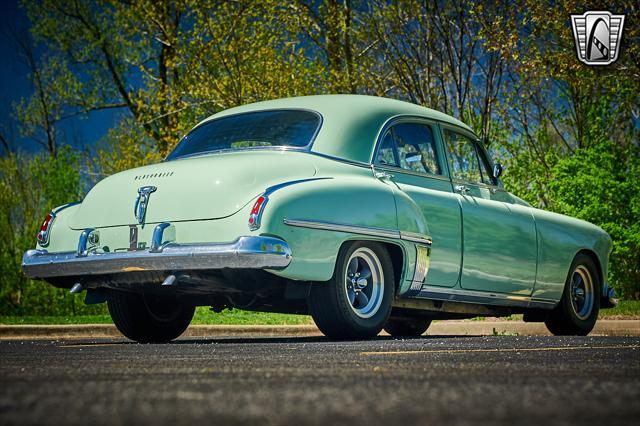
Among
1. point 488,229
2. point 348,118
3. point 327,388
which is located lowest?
point 327,388

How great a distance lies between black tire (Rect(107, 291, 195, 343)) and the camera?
802cm

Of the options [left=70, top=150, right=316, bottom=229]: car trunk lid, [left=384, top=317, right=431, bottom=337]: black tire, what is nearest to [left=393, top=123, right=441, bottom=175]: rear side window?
[left=70, top=150, right=316, bottom=229]: car trunk lid

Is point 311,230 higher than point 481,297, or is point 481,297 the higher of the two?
point 311,230

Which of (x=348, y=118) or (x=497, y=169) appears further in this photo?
(x=497, y=169)

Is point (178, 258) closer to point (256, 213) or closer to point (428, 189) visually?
point (256, 213)

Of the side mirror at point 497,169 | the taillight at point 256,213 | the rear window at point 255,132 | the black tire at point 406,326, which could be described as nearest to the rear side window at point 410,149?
the rear window at point 255,132

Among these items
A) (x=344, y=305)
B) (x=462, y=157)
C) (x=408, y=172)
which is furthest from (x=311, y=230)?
(x=462, y=157)

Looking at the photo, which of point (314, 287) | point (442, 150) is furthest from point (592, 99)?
point (314, 287)

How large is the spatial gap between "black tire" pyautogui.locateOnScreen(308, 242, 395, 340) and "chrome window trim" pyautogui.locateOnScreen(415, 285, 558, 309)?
58 centimetres

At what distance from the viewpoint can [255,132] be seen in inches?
307

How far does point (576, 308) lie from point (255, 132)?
4019 mm

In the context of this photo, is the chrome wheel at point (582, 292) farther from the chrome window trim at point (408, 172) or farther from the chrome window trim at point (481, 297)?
the chrome window trim at point (408, 172)

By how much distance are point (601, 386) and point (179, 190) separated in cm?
407

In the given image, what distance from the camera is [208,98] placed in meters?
20.4
